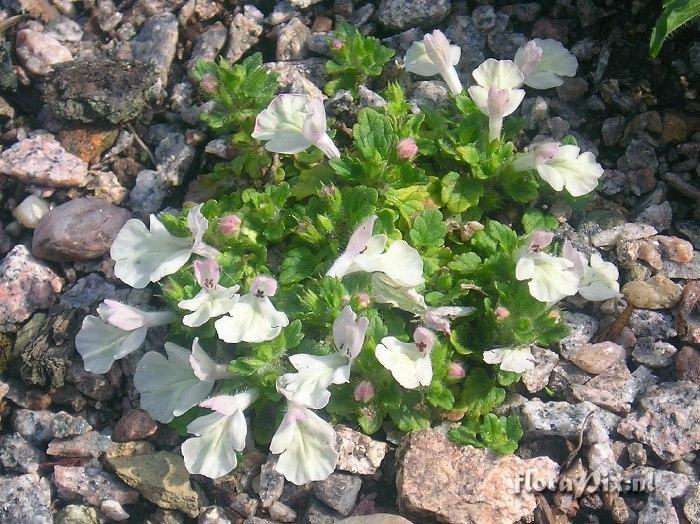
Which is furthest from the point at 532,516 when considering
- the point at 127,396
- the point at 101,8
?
the point at 101,8

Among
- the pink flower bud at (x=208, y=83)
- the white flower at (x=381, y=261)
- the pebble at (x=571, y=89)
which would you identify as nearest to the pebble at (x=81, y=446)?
the white flower at (x=381, y=261)

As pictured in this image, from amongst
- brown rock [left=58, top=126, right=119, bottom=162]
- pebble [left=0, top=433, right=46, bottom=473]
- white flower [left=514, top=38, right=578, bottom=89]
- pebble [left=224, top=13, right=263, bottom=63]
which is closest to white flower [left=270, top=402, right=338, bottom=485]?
pebble [left=0, top=433, right=46, bottom=473]

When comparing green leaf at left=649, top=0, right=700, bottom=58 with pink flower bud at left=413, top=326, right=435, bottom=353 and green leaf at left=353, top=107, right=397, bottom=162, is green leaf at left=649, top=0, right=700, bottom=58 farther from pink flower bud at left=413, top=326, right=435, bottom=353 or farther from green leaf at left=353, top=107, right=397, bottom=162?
pink flower bud at left=413, top=326, right=435, bottom=353

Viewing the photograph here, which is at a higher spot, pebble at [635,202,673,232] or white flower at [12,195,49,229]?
white flower at [12,195,49,229]

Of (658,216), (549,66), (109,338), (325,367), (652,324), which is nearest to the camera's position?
(325,367)

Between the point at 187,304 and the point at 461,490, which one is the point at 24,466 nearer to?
the point at 187,304

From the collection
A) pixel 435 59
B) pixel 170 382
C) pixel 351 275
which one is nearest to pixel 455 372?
pixel 351 275

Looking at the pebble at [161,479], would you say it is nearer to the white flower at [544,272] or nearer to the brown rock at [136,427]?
the brown rock at [136,427]

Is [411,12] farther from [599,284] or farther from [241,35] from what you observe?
[599,284]
